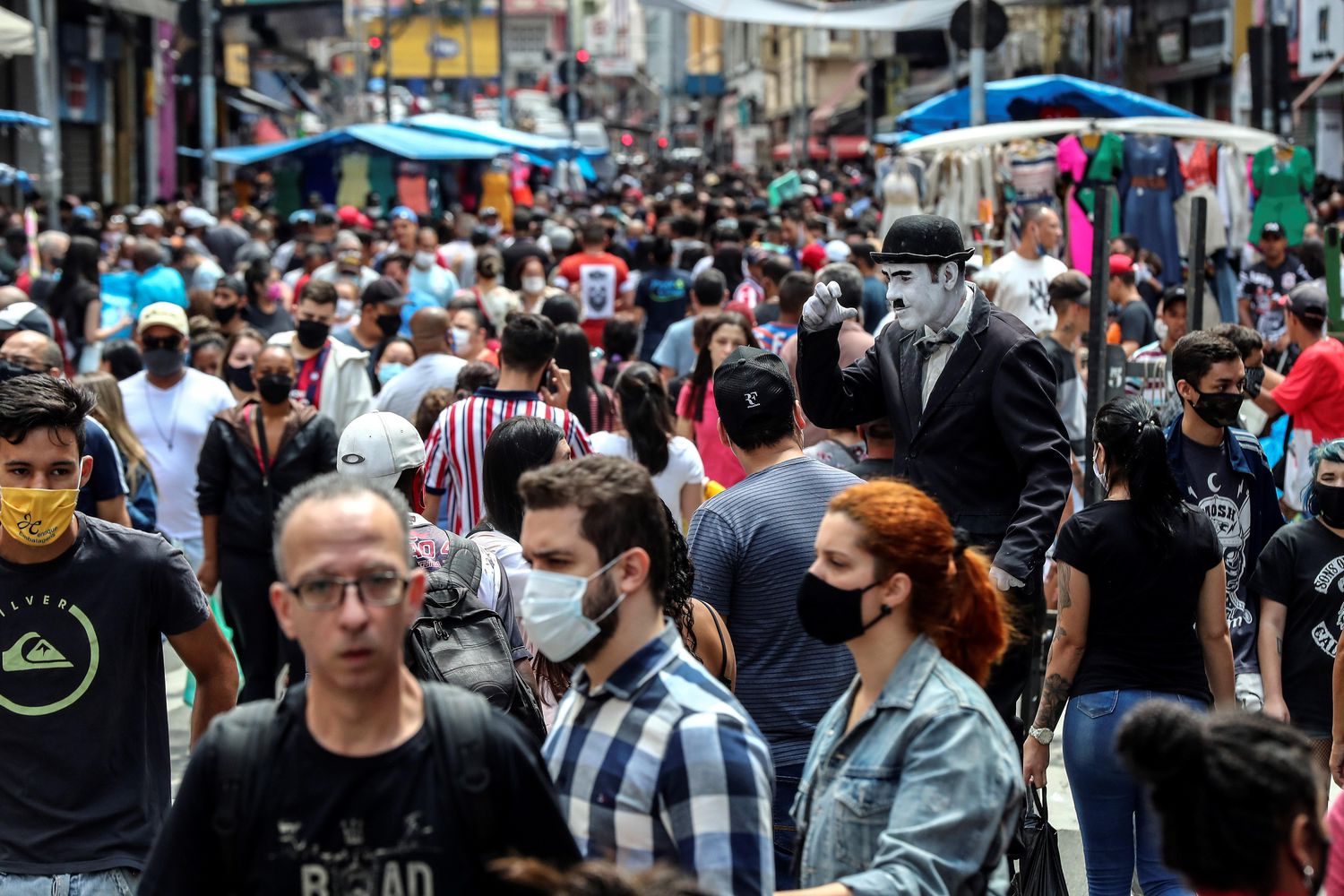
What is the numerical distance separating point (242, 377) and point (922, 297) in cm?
478

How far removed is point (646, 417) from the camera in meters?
6.91

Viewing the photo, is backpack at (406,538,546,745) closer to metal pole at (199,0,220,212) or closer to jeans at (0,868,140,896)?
jeans at (0,868,140,896)

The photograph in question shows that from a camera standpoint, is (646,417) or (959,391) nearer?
(959,391)

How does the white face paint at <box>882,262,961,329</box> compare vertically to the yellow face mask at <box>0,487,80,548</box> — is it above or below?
above

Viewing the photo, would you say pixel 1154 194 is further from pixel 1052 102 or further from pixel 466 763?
pixel 466 763

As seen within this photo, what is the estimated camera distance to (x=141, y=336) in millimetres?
8484

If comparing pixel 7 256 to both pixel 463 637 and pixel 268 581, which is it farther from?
pixel 463 637

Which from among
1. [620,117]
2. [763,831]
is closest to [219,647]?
[763,831]

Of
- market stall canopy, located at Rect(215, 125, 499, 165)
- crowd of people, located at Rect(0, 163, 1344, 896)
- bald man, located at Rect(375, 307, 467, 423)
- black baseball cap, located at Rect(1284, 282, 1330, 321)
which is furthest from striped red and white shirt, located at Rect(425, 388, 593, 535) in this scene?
market stall canopy, located at Rect(215, 125, 499, 165)

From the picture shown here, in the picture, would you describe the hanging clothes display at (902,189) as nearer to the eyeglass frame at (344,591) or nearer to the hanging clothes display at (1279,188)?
the hanging clothes display at (1279,188)

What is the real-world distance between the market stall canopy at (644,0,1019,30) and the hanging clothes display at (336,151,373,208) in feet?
40.2

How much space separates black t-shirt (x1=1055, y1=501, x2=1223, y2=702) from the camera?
16.0ft

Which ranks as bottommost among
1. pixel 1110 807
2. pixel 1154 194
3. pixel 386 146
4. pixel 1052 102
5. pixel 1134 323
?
pixel 1110 807

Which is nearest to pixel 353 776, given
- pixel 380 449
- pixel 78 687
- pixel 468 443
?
pixel 78 687
